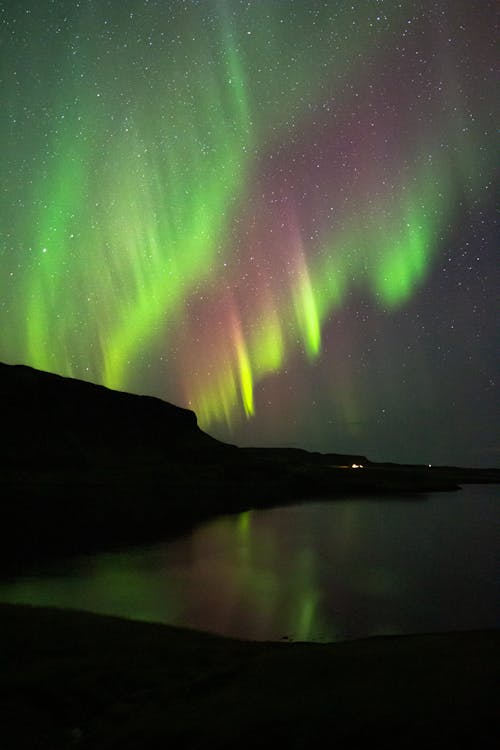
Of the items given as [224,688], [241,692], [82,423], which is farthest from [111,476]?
[241,692]

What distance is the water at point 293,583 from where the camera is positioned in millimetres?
24562

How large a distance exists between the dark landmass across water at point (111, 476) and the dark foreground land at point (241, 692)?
2019 cm

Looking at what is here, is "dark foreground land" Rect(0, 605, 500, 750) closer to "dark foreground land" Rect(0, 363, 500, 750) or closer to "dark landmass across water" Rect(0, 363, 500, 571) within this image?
"dark foreground land" Rect(0, 363, 500, 750)

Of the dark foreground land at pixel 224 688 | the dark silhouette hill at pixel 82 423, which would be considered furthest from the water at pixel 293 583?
the dark silhouette hill at pixel 82 423

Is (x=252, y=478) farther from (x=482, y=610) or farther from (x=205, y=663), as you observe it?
(x=205, y=663)

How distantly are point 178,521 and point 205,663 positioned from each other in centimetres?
5008

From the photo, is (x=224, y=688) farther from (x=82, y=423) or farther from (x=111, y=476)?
(x=82, y=423)

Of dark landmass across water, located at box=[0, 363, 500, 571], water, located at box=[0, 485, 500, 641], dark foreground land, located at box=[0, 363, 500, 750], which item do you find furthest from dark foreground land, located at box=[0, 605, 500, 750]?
dark landmass across water, located at box=[0, 363, 500, 571]

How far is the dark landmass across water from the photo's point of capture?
183 feet

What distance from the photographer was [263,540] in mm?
51844

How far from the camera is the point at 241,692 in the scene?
466 inches

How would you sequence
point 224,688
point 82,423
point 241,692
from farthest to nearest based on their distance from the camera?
point 82,423 → point 224,688 → point 241,692

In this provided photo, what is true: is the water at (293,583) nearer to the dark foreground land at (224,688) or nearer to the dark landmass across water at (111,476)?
the dark foreground land at (224,688)

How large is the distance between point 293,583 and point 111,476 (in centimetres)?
9380
